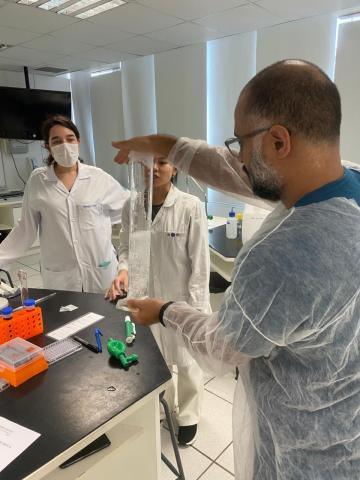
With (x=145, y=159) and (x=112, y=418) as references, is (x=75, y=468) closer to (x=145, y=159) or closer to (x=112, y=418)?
(x=112, y=418)

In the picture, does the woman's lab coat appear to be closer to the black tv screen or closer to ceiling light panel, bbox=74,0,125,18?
ceiling light panel, bbox=74,0,125,18

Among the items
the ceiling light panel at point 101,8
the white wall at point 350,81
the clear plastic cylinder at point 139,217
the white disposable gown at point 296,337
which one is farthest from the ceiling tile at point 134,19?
the white disposable gown at point 296,337

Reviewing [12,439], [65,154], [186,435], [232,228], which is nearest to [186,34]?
[232,228]

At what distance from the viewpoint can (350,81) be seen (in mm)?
3299

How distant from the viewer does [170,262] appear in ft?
5.63

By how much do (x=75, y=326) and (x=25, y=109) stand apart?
451cm

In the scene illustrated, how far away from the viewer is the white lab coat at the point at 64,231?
1.98m

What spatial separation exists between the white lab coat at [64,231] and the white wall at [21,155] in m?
3.66

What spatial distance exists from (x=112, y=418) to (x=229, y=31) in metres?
3.86

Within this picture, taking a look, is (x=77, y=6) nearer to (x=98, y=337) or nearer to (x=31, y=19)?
(x=31, y=19)

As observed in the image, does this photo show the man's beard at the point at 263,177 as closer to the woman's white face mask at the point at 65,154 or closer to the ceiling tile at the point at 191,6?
the woman's white face mask at the point at 65,154

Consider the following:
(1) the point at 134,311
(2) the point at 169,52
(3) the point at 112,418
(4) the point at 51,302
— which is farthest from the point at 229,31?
(3) the point at 112,418

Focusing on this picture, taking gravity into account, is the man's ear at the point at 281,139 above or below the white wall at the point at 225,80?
below

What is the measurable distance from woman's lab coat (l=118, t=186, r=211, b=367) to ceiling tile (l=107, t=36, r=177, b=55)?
2924mm
